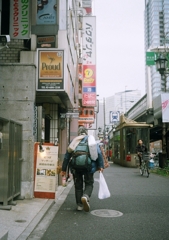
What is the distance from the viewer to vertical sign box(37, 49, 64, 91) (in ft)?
25.3

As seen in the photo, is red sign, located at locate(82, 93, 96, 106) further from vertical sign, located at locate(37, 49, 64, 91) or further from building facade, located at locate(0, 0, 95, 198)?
vertical sign, located at locate(37, 49, 64, 91)

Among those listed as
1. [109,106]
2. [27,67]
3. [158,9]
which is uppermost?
[158,9]

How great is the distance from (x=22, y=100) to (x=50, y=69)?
1.20 metres

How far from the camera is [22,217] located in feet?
17.3

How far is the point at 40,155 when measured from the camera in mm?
7195

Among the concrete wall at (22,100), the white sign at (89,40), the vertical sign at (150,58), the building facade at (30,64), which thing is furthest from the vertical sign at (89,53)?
the concrete wall at (22,100)

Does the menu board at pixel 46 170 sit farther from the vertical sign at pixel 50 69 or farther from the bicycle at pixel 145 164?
the bicycle at pixel 145 164

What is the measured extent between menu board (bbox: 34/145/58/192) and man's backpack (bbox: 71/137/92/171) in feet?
4.06

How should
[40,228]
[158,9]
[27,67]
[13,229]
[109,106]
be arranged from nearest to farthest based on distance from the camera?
[13,229] → [40,228] → [27,67] → [109,106] → [158,9]

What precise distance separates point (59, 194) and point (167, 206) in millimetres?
3225

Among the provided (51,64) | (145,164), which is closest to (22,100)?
(51,64)

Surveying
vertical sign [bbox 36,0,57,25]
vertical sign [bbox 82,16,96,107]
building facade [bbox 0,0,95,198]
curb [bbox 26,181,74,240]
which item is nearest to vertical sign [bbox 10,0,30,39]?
building facade [bbox 0,0,95,198]

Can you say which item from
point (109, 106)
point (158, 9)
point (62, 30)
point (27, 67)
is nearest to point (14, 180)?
point (27, 67)

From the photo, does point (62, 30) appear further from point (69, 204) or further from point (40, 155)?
point (69, 204)
